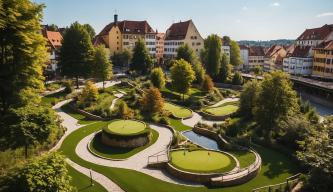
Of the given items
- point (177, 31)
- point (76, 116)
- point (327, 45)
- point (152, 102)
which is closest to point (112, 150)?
point (76, 116)

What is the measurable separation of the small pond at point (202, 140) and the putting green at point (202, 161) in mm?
5572

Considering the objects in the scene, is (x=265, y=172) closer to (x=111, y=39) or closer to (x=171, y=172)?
(x=171, y=172)

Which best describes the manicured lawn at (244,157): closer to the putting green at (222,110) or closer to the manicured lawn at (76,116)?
the putting green at (222,110)

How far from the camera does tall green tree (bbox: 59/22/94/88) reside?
63.7 meters

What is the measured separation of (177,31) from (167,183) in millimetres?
89534

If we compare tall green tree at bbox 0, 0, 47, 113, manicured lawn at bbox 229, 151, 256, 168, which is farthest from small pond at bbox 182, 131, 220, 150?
tall green tree at bbox 0, 0, 47, 113

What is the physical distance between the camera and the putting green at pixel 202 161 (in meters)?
31.7

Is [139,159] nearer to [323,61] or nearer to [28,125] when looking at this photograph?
[28,125]

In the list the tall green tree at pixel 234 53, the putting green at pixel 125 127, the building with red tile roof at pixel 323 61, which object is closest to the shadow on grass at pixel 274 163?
the putting green at pixel 125 127

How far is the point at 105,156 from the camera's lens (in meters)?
35.3

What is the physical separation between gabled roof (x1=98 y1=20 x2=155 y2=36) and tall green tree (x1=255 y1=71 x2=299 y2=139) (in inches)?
2821

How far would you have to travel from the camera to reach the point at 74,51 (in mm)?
63562

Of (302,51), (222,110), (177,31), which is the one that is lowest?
(222,110)

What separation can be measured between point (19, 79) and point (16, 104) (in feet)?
7.37
